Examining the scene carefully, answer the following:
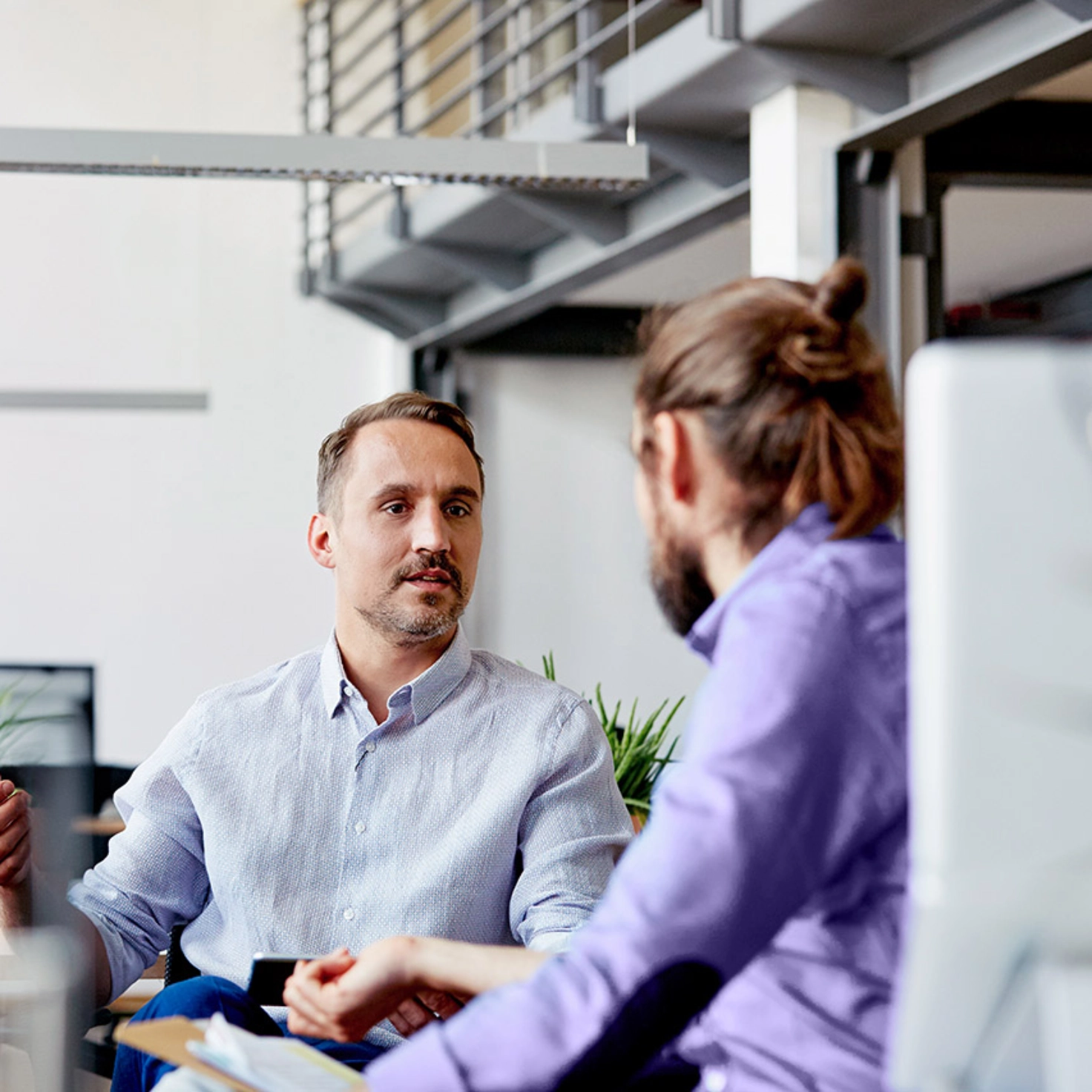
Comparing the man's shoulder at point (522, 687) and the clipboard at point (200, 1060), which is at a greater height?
the man's shoulder at point (522, 687)

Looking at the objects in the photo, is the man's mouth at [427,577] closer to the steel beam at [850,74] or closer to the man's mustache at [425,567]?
the man's mustache at [425,567]

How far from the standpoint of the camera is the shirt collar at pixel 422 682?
1.96 meters

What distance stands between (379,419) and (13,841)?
762 mm

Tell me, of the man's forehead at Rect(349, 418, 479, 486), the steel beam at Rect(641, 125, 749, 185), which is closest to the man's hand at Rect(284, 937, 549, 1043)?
the man's forehead at Rect(349, 418, 479, 486)

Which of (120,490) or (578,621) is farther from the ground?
(120,490)

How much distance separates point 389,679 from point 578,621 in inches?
177

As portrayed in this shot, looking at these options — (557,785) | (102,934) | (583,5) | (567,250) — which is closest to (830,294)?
(557,785)

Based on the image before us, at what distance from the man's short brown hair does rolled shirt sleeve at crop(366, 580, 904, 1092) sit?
1114mm

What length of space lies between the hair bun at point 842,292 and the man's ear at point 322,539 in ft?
3.66

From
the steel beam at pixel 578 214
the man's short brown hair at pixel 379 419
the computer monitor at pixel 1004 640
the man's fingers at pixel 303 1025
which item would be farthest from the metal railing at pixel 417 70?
the computer monitor at pixel 1004 640

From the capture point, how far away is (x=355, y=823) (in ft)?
6.26

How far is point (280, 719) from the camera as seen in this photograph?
199 centimetres

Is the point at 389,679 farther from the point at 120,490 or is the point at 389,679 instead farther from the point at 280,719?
the point at 120,490

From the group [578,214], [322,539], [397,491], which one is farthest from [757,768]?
[578,214]
